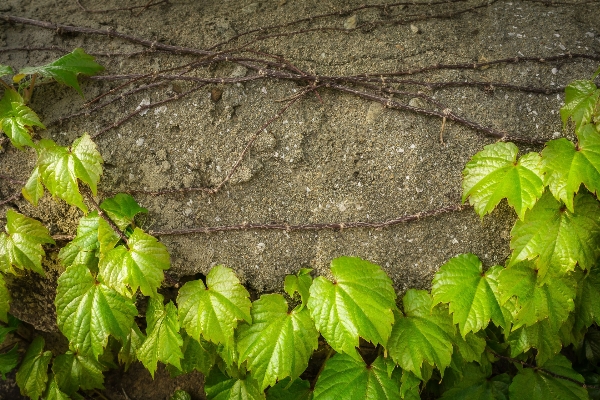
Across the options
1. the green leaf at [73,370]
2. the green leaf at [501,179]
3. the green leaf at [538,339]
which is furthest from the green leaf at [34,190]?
the green leaf at [538,339]

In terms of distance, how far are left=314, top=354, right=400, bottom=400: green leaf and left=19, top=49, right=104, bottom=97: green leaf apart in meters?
1.49

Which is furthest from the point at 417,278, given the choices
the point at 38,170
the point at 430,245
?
the point at 38,170

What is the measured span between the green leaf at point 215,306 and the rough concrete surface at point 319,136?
0.14 m

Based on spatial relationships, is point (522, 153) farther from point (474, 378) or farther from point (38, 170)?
point (38, 170)

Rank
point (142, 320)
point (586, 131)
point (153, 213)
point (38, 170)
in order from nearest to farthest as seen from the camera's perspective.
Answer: point (586, 131) → point (38, 170) → point (153, 213) → point (142, 320)

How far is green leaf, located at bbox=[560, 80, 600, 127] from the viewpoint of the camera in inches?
65.3

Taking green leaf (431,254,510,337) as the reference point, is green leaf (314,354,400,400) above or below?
below

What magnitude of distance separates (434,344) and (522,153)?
80cm

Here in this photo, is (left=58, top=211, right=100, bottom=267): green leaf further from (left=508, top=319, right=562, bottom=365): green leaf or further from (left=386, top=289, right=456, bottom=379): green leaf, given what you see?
(left=508, top=319, right=562, bottom=365): green leaf

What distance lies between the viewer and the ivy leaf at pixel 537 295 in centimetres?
159

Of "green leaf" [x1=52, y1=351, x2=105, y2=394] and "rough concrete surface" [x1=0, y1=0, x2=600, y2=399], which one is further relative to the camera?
"green leaf" [x1=52, y1=351, x2=105, y2=394]

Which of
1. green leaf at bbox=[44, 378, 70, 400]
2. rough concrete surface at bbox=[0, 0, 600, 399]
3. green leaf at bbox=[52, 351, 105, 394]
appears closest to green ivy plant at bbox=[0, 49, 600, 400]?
rough concrete surface at bbox=[0, 0, 600, 399]

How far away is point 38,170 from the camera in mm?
1749

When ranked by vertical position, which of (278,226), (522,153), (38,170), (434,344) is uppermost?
(38,170)
